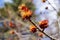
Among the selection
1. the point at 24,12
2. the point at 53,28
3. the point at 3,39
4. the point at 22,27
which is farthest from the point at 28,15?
the point at 3,39

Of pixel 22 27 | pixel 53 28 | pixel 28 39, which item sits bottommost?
pixel 22 27

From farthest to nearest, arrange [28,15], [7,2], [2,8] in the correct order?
1. [7,2]
2. [2,8]
3. [28,15]

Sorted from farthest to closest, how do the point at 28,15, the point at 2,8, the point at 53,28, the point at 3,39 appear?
the point at 2,8
the point at 3,39
the point at 53,28
the point at 28,15

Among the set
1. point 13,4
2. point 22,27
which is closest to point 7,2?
point 13,4

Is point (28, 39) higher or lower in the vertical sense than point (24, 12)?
lower

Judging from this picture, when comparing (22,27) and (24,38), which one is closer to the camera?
(24,38)

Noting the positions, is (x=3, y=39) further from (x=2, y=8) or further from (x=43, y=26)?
(x=43, y=26)

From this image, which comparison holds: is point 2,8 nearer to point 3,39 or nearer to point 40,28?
point 3,39

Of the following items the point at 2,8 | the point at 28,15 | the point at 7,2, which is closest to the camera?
the point at 28,15

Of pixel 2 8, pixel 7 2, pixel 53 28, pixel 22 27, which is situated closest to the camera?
pixel 53 28
